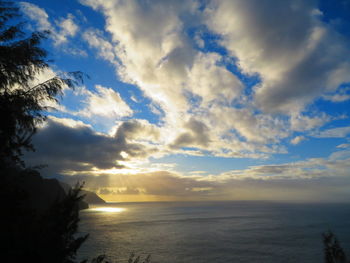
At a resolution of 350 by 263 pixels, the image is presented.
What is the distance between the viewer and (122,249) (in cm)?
6331

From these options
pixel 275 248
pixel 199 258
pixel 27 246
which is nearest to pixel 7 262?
pixel 27 246

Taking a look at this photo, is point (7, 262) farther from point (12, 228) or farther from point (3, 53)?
point (3, 53)

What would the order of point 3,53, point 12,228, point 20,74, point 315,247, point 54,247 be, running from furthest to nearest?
point 315,247
point 54,247
point 12,228
point 20,74
point 3,53

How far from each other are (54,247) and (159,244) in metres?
70.6

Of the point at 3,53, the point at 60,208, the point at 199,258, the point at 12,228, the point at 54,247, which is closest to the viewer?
the point at 3,53

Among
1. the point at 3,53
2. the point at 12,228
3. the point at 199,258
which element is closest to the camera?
the point at 3,53

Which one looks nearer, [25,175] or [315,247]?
[25,175]

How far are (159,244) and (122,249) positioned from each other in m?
13.8

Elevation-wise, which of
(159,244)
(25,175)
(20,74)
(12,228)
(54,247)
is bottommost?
(159,244)

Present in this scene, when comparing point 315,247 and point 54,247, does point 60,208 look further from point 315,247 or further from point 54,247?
point 315,247

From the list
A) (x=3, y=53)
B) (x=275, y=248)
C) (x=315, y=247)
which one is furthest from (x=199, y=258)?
(x=3, y=53)

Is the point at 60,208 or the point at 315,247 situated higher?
the point at 60,208

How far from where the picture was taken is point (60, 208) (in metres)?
10.9

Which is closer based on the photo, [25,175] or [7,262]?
[7,262]
